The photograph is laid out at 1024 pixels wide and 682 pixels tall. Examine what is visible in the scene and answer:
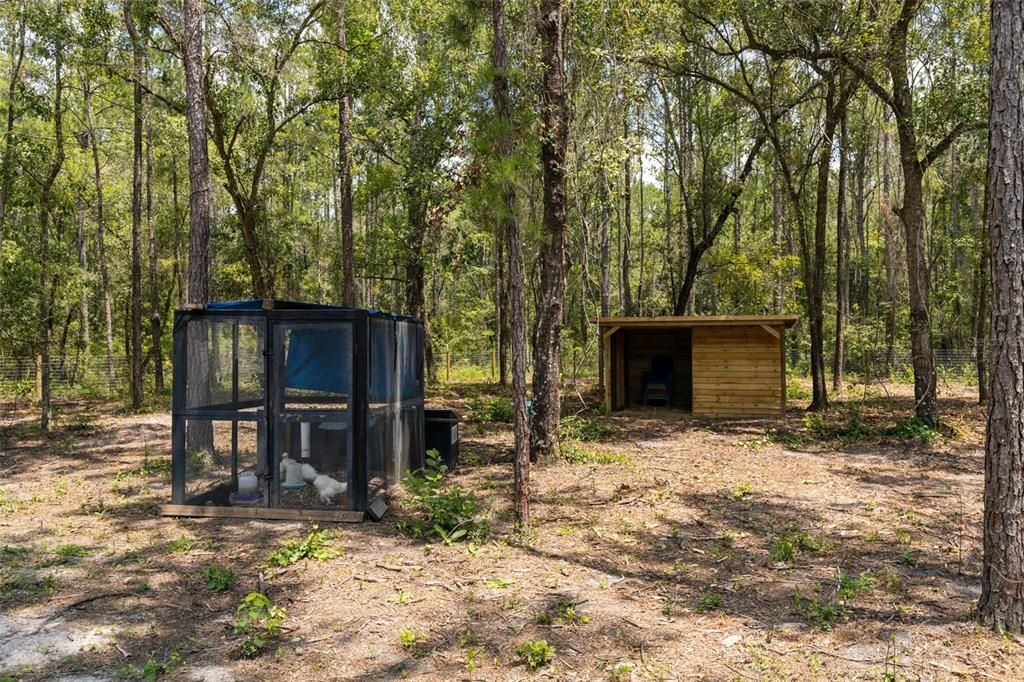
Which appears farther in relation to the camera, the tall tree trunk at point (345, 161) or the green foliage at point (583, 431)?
the tall tree trunk at point (345, 161)

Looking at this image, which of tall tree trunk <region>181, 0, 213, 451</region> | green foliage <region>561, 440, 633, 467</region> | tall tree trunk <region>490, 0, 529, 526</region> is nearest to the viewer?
tall tree trunk <region>490, 0, 529, 526</region>

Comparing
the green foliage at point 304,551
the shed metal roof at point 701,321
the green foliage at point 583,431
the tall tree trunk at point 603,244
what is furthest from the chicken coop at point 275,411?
Result: the shed metal roof at point 701,321

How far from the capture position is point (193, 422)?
20.1 ft

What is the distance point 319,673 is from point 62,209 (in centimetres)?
1882

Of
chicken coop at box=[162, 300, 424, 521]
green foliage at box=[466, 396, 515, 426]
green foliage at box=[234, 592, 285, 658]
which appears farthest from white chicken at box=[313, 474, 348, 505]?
green foliage at box=[466, 396, 515, 426]

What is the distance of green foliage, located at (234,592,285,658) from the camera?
374cm

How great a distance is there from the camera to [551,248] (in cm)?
882

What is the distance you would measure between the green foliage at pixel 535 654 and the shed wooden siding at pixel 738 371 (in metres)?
10.9

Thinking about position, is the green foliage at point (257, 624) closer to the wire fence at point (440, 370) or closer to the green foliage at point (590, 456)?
the green foliage at point (590, 456)

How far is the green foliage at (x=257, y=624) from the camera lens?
3740 millimetres

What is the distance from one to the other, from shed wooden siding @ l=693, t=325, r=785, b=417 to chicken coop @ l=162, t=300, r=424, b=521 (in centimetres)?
928

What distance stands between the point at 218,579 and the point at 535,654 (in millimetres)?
2457

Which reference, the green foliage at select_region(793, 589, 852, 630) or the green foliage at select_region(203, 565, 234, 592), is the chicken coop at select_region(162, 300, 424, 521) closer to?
the green foliage at select_region(203, 565, 234, 592)

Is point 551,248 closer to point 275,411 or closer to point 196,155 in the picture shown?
point 275,411
